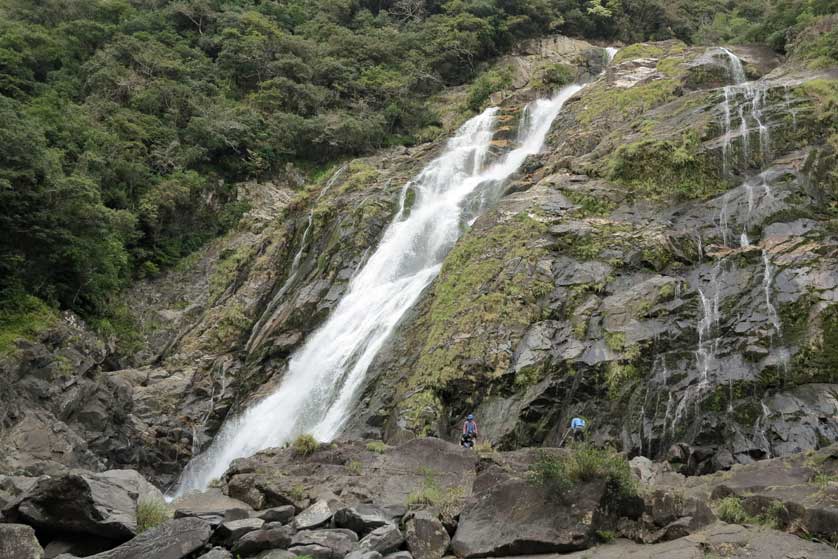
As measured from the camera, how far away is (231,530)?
8406mm

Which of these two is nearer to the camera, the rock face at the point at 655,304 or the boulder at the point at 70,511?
the boulder at the point at 70,511

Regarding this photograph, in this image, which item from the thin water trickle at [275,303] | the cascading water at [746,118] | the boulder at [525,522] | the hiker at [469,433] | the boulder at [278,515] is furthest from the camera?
the thin water trickle at [275,303]

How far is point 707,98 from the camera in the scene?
21.0m

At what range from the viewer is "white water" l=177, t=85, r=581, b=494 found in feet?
61.0

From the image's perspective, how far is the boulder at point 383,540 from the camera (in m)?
8.21

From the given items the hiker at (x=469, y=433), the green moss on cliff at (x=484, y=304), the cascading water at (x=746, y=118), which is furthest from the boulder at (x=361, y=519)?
the cascading water at (x=746, y=118)

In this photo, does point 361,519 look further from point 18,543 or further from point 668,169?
point 668,169

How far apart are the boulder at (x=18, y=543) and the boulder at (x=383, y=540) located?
396 centimetres

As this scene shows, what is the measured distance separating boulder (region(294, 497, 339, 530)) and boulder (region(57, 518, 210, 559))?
1.29 m

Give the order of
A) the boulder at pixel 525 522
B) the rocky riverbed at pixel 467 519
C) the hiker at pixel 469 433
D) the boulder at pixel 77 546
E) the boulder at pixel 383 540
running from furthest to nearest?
the hiker at pixel 469 433 → the boulder at pixel 77 546 → the boulder at pixel 383 540 → the boulder at pixel 525 522 → the rocky riverbed at pixel 467 519

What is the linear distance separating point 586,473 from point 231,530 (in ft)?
15.5

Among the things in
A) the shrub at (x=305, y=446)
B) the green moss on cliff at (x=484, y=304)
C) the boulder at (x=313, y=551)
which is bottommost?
the green moss on cliff at (x=484, y=304)

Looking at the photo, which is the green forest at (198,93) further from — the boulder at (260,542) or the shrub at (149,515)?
the boulder at (260,542)

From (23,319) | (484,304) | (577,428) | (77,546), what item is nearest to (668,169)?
(484,304)
